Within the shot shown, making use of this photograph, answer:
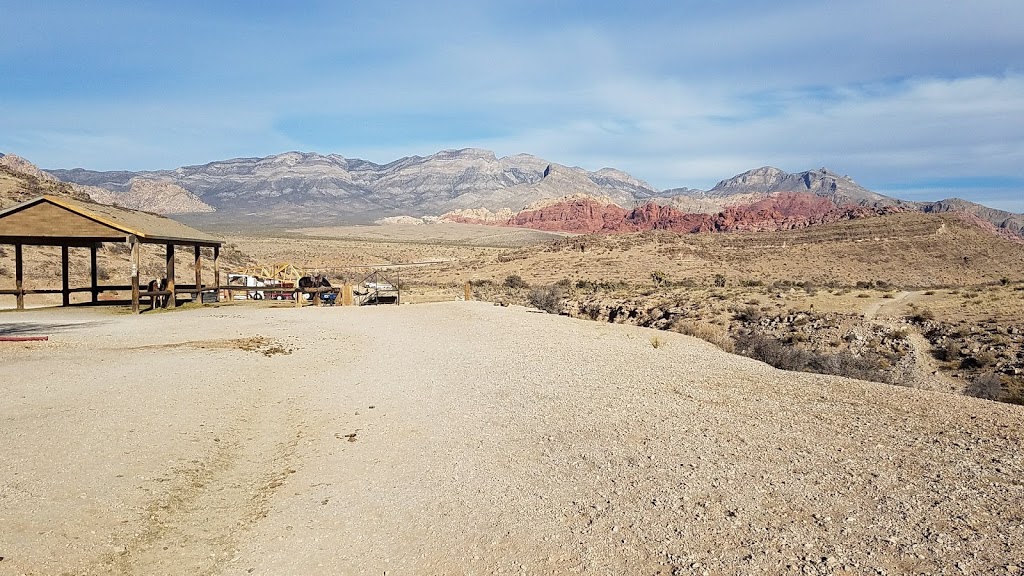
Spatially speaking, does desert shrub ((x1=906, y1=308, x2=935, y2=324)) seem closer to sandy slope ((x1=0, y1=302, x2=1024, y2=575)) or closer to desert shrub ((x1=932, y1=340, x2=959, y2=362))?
desert shrub ((x1=932, y1=340, x2=959, y2=362))

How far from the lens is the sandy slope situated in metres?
4.67

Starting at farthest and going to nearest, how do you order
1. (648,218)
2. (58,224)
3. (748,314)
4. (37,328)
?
1. (648,218)
2. (748,314)
3. (58,224)
4. (37,328)

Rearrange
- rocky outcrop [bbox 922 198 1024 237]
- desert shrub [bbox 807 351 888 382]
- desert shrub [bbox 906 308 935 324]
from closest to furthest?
desert shrub [bbox 807 351 888 382] < desert shrub [bbox 906 308 935 324] < rocky outcrop [bbox 922 198 1024 237]

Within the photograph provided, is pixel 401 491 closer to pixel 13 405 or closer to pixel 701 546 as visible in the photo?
pixel 701 546

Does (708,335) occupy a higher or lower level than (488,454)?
lower

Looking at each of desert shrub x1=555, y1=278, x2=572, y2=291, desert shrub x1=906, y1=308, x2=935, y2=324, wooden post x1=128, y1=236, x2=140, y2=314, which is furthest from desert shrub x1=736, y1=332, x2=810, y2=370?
desert shrub x1=555, y1=278, x2=572, y2=291

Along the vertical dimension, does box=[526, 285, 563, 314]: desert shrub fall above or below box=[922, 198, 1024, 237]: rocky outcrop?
below

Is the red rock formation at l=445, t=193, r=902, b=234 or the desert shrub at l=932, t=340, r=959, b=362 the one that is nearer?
the desert shrub at l=932, t=340, r=959, b=362

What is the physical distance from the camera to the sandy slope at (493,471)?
467 cm

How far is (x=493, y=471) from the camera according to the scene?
21.2 ft

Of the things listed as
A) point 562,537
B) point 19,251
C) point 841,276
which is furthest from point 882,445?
point 841,276

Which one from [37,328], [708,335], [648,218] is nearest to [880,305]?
[708,335]

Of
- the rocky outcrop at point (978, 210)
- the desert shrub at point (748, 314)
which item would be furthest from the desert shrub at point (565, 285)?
the rocky outcrop at point (978, 210)

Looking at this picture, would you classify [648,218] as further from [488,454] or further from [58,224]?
[488,454]
